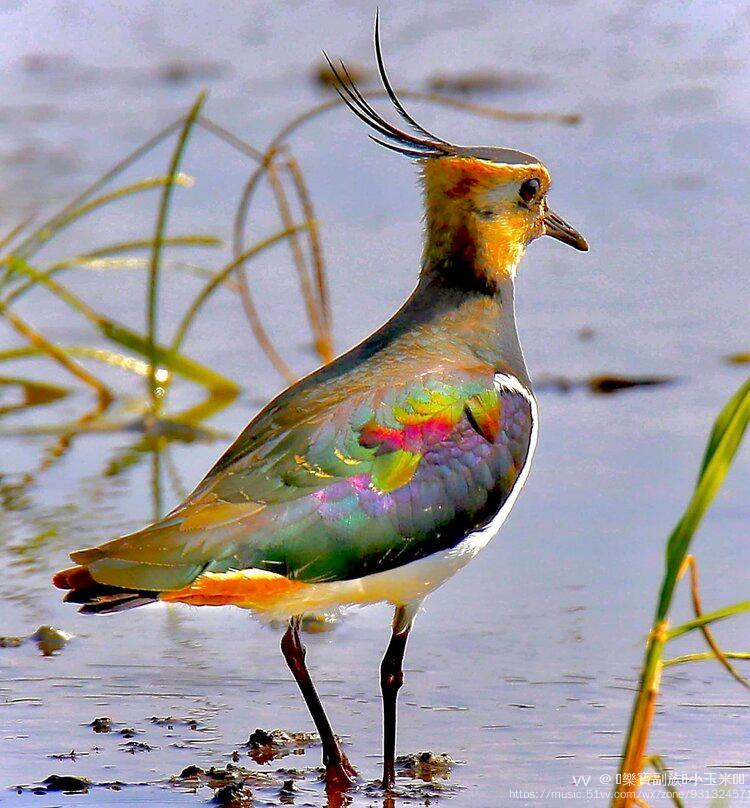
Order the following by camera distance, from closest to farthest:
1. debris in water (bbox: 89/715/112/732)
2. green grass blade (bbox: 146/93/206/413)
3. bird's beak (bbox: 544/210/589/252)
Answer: debris in water (bbox: 89/715/112/732)
bird's beak (bbox: 544/210/589/252)
green grass blade (bbox: 146/93/206/413)

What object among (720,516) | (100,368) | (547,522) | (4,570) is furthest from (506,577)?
(100,368)

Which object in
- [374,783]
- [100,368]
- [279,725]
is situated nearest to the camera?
[374,783]

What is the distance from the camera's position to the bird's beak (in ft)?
15.6

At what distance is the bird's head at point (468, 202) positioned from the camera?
4.46 m

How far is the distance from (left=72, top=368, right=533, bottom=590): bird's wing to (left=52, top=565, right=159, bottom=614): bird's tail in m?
0.03

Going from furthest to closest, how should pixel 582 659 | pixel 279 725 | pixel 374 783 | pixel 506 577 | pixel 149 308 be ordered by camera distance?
pixel 149 308 → pixel 506 577 → pixel 582 659 → pixel 279 725 → pixel 374 783

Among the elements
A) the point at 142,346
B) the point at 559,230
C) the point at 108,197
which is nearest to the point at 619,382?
the point at 142,346

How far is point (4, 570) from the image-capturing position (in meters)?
5.20

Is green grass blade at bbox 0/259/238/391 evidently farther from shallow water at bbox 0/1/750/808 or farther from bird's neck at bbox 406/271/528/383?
bird's neck at bbox 406/271/528/383

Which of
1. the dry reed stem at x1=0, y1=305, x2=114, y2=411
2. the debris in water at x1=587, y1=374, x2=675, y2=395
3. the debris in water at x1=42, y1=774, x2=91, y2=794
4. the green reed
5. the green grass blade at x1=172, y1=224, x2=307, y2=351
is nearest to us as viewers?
the green reed

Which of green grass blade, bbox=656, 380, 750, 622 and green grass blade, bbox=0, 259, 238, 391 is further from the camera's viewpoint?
green grass blade, bbox=0, 259, 238, 391

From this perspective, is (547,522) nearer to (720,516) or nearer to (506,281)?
(720,516)

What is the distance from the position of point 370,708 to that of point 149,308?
2.36 meters

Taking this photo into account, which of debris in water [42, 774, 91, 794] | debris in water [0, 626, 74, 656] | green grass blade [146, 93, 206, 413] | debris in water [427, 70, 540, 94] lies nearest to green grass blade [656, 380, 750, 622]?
debris in water [42, 774, 91, 794]
